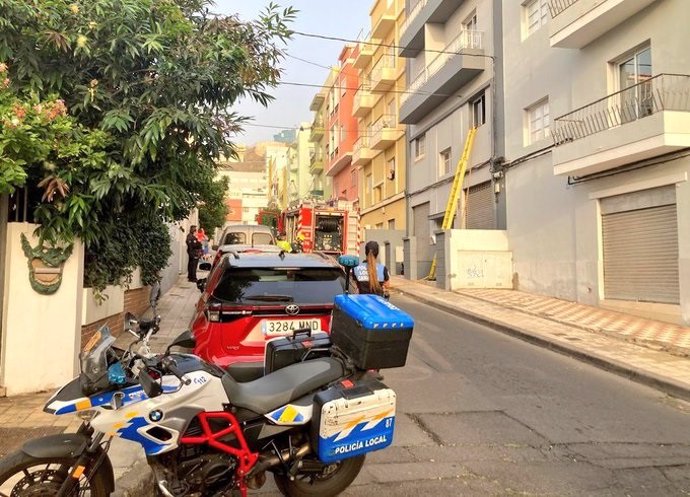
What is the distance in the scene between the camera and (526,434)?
4.88 metres

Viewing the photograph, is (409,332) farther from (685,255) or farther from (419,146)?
(419,146)

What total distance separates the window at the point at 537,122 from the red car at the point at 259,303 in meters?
12.0

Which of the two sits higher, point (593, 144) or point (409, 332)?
point (593, 144)

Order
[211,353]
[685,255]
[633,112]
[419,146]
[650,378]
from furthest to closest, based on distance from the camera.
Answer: [419,146]
[633,112]
[685,255]
[650,378]
[211,353]

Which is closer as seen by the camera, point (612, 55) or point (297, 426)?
point (297, 426)

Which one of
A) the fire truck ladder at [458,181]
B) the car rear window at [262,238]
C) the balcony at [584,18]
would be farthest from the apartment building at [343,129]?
the balcony at [584,18]

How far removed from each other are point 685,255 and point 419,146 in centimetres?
1572

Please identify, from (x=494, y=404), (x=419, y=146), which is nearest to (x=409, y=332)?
(x=494, y=404)

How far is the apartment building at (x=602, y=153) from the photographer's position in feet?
34.1

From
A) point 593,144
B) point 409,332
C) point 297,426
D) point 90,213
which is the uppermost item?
point 593,144

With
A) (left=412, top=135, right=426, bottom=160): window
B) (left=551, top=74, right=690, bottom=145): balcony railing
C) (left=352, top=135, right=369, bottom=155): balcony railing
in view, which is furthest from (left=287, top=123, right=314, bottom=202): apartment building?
(left=551, top=74, right=690, bottom=145): balcony railing

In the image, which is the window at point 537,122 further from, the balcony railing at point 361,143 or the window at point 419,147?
the balcony railing at point 361,143

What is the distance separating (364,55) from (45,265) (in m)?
27.9

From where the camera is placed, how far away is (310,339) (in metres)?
3.76
